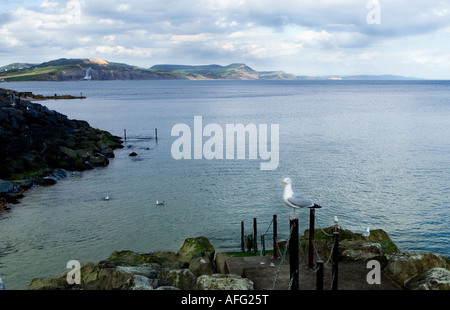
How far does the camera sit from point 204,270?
19297mm

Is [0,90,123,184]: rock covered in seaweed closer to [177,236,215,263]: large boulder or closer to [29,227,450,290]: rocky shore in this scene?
[177,236,215,263]: large boulder

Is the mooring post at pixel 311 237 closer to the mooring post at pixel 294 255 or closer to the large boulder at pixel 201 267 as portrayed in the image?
the mooring post at pixel 294 255

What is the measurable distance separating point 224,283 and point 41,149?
134 ft

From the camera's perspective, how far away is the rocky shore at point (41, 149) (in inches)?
1556

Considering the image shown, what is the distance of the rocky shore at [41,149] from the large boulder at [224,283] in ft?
81.8

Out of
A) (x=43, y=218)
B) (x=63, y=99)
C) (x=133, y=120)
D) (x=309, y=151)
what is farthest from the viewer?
(x=63, y=99)

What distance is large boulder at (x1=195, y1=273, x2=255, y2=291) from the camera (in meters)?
13.8

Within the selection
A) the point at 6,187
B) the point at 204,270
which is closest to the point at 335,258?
the point at 204,270

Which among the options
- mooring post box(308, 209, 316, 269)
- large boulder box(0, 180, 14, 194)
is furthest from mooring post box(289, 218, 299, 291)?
large boulder box(0, 180, 14, 194)

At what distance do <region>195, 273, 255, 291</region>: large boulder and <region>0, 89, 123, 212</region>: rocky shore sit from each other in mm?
24938
